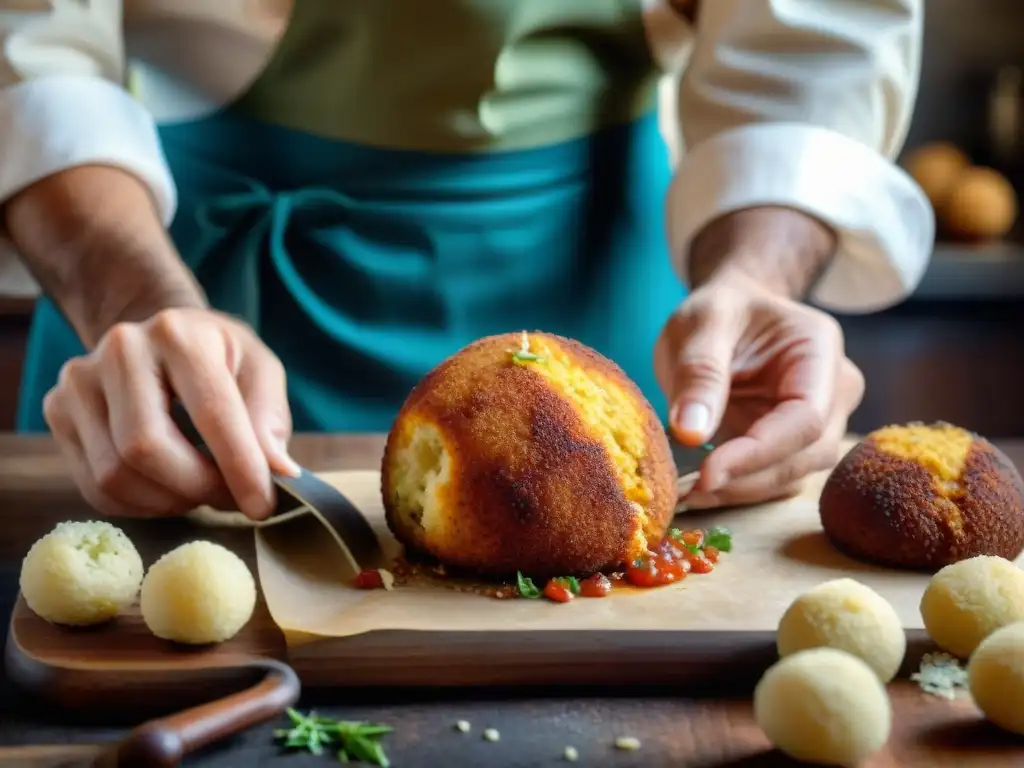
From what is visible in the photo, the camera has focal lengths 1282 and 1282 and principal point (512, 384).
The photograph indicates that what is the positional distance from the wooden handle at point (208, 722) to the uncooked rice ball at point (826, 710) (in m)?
0.30

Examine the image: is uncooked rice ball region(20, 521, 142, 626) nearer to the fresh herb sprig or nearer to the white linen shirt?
the fresh herb sprig

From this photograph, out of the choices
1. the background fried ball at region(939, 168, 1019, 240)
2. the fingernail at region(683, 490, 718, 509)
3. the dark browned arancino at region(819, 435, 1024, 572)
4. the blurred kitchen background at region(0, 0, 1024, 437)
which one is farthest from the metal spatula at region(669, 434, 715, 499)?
the background fried ball at region(939, 168, 1019, 240)

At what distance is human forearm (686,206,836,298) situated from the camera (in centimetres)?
141

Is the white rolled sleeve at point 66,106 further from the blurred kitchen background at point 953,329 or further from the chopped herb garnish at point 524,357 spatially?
the blurred kitchen background at point 953,329

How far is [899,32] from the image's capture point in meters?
1.56

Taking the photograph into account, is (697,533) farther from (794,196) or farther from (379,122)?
(379,122)

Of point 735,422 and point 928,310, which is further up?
point 735,422

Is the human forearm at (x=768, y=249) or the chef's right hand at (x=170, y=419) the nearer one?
the chef's right hand at (x=170, y=419)

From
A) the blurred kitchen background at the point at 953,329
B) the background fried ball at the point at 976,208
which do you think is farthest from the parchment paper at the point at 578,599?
the background fried ball at the point at 976,208

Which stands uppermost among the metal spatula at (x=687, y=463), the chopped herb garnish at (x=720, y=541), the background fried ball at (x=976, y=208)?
the chopped herb garnish at (x=720, y=541)

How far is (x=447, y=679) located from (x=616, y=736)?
0.14m

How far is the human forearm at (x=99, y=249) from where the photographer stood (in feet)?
4.28

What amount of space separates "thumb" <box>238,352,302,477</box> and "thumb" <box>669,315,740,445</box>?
337 millimetres

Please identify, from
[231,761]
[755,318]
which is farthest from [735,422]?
[231,761]
